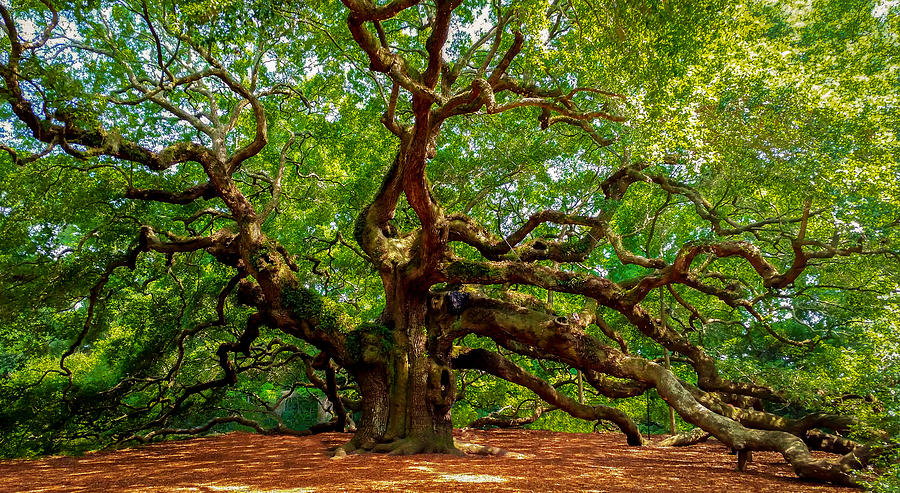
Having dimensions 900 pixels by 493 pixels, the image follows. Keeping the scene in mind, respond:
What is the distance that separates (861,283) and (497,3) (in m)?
7.74

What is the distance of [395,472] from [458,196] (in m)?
6.29

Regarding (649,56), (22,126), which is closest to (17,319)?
(22,126)

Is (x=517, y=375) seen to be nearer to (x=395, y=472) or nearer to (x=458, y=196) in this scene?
(x=395, y=472)

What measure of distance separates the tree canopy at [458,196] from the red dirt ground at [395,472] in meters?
0.62

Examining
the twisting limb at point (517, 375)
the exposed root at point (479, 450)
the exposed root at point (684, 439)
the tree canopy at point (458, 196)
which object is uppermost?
the tree canopy at point (458, 196)

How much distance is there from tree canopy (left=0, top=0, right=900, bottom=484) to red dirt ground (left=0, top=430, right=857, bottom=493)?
0.62m

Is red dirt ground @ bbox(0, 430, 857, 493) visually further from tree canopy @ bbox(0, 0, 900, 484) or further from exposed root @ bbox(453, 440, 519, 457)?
tree canopy @ bbox(0, 0, 900, 484)

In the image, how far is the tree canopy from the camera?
496cm

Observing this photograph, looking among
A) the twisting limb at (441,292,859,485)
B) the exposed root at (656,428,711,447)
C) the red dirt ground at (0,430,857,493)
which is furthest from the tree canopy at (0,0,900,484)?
the exposed root at (656,428,711,447)

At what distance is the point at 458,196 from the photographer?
Answer: 955cm

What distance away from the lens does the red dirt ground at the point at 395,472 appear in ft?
11.6

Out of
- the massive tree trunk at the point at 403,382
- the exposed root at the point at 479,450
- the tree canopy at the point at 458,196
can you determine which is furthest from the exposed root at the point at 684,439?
the massive tree trunk at the point at 403,382

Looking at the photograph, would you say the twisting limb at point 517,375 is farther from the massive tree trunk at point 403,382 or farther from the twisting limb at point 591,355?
the massive tree trunk at point 403,382

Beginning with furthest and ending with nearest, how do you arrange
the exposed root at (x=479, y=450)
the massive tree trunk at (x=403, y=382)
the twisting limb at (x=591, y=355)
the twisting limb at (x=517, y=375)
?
the twisting limb at (x=517, y=375) → the exposed root at (x=479, y=450) → the massive tree trunk at (x=403, y=382) → the twisting limb at (x=591, y=355)
